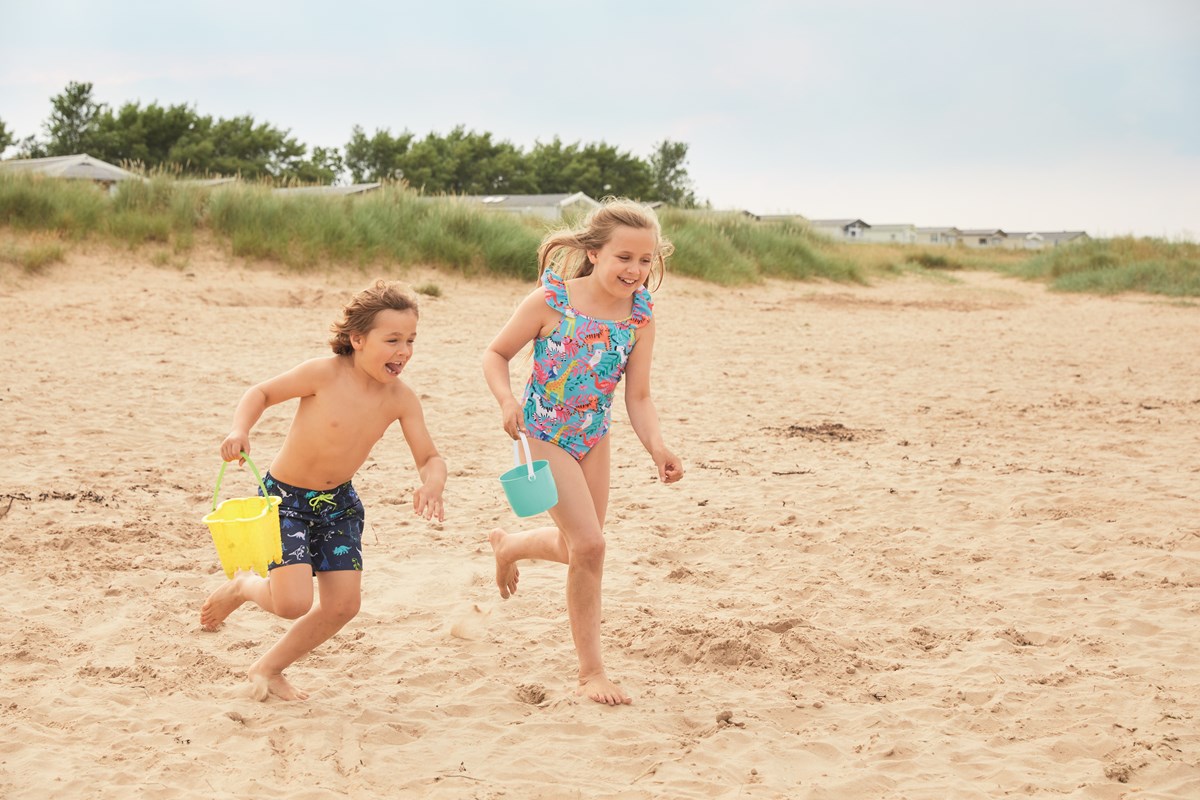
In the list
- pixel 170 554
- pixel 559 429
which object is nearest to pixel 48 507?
pixel 170 554

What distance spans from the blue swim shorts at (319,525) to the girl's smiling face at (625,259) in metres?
1.03

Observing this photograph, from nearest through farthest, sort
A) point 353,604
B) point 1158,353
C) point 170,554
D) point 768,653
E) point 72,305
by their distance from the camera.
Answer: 1. point 353,604
2. point 768,653
3. point 170,554
4. point 72,305
5. point 1158,353

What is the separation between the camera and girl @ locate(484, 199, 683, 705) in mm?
3428

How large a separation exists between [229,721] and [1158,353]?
38.7 ft

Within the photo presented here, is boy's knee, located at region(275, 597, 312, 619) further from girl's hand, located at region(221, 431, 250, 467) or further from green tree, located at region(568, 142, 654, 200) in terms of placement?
green tree, located at region(568, 142, 654, 200)

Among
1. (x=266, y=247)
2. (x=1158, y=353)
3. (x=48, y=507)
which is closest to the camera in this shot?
(x=48, y=507)

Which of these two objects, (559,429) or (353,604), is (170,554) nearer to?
(353,604)

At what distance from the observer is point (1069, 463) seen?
22.2ft

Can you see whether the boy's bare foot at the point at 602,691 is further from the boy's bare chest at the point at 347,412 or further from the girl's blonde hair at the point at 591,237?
the girl's blonde hair at the point at 591,237

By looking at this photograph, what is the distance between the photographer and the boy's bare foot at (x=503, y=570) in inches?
155

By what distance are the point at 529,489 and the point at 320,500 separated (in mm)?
675

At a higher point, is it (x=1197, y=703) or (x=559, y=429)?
(x=559, y=429)

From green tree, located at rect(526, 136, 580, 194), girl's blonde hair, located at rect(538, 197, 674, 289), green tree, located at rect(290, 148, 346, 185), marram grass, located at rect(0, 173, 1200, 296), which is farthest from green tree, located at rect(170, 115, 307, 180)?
girl's blonde hair, located at rect(538, 197, 674, 289)

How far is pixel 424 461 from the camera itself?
3.33m
